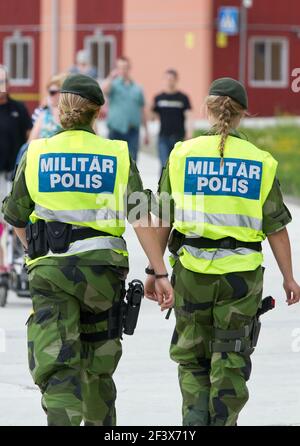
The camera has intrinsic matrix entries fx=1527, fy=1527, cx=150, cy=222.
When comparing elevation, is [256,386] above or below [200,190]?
below

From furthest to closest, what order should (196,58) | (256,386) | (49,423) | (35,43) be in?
(35,43)
(196,58)
(256,386)
(49,423)

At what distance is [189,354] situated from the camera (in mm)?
6859

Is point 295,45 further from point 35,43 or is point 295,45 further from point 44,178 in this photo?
point 44,178

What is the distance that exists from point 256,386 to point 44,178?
2775 mm

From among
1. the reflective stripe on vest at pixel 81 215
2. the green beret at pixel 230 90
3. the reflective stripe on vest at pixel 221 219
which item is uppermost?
the green beret at pixel 230 90

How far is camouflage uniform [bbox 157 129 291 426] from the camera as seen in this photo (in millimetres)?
6754

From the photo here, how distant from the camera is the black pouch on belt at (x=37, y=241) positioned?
21.9 feet

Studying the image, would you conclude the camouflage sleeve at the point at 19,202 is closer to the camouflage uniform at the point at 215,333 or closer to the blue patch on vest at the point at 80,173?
the blue patch on vest at the point at 80,173

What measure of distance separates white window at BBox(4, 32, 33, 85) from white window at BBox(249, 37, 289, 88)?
7.40m

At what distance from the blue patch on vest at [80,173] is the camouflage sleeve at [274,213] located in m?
0.73

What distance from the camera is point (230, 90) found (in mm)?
6895

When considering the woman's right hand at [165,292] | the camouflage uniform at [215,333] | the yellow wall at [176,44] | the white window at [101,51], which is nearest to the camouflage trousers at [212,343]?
the camouflage uniform at [215,333]

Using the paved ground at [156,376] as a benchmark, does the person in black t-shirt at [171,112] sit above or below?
above
